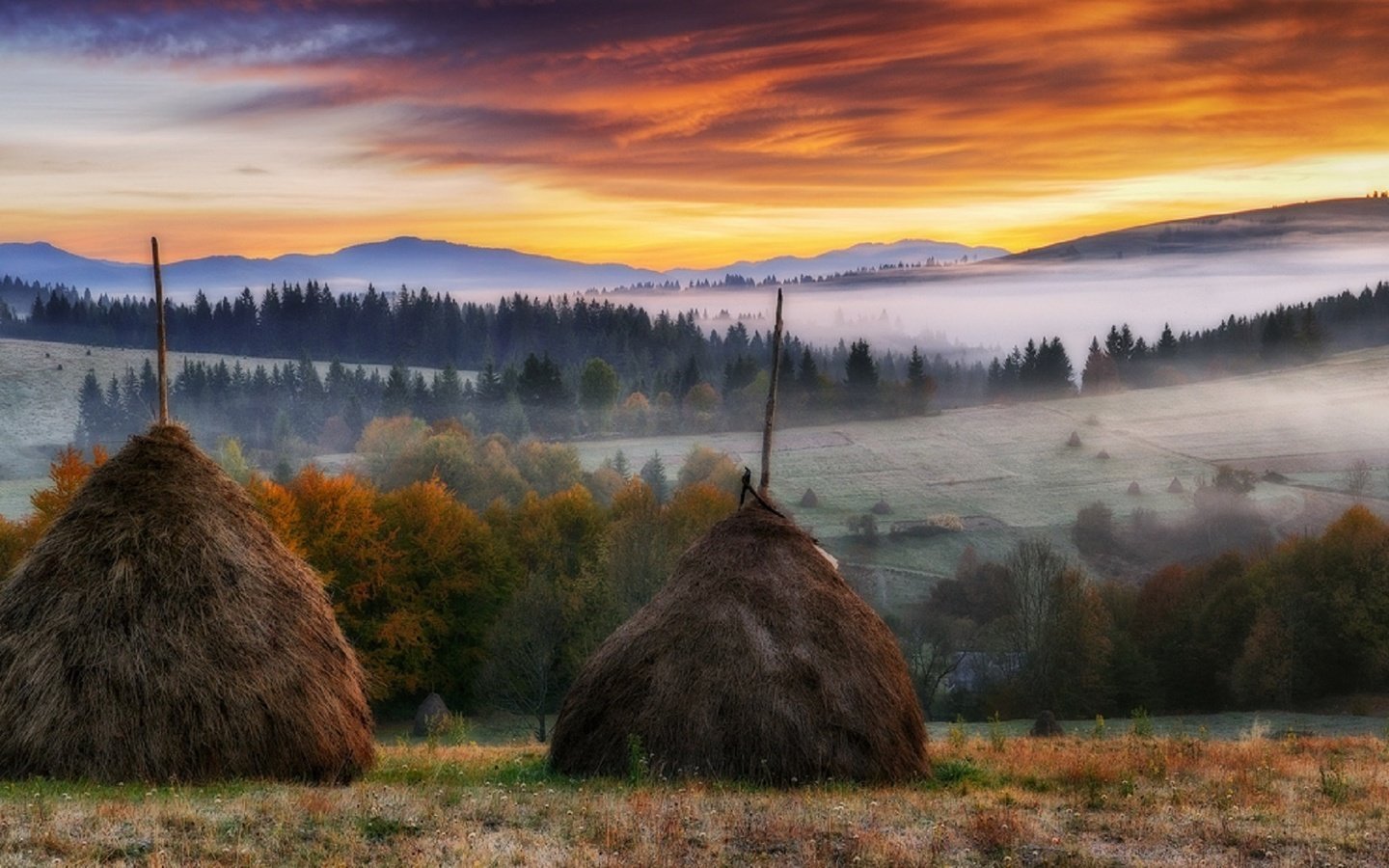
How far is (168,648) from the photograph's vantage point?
56.3 feet

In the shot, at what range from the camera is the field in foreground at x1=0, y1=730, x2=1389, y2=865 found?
12.0 metres

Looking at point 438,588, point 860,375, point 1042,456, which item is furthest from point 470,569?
point 860,375

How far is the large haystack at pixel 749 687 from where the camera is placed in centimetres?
1859

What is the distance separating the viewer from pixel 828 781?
59.7ft

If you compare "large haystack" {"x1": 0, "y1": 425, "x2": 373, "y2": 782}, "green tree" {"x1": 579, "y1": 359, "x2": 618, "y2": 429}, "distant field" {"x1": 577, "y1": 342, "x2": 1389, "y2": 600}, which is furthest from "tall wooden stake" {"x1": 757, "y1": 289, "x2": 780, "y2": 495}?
"green tree" {"x1": 579, "y1": 359, "x2": 618, "y2": 429}

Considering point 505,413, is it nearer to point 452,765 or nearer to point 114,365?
point 114,365

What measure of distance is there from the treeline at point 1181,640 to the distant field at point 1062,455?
1940 centimetres

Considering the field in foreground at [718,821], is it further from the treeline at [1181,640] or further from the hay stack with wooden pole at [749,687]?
the treeline at [1181,640]

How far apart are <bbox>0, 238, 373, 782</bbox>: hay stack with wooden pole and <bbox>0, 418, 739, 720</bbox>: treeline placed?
38.8 meters

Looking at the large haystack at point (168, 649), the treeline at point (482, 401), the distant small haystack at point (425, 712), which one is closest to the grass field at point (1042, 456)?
the treeline at point (482, 401)

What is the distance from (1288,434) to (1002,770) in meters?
129

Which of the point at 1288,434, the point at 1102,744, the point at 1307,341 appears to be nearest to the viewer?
the point at 1102,744

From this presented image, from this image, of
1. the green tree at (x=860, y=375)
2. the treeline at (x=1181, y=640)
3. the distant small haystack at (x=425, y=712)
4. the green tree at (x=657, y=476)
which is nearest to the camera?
the distant small haystack at (x=425, y=712)

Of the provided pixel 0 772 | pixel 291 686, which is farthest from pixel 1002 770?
pixel 0 772
